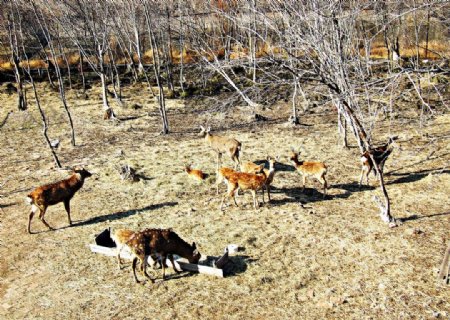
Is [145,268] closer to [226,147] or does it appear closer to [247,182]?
[247,182]

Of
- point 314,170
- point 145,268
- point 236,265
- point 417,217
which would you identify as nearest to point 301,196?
point 314,170

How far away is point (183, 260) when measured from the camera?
10.4 m

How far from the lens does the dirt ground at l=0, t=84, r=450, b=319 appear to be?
9078 millimetres

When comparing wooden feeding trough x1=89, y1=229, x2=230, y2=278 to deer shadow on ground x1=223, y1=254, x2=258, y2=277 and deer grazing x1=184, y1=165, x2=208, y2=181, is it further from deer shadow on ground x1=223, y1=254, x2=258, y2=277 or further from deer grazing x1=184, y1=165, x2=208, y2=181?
deer grazing x1=184, y1=165, x2=208, y2=181

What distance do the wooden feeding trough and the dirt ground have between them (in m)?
0.19

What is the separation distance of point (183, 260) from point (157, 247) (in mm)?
927

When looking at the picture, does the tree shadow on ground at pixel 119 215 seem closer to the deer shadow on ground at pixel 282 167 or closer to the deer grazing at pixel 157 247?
the deer grazing at pixel 157 247

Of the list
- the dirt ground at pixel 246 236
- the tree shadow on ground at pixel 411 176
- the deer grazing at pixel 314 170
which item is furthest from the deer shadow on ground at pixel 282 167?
the tree shadow on ground at pixel 411 176

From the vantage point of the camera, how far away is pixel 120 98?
Answer: 27.9 meters

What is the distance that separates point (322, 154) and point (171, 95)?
13720mm

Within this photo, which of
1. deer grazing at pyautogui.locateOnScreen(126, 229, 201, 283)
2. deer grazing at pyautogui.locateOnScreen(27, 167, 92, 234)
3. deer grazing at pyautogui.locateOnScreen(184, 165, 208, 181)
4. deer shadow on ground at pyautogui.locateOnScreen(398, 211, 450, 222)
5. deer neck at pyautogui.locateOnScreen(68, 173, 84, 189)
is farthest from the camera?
deer grazing at pyautogui.locateOnScreen(184, 165, 208, 181)

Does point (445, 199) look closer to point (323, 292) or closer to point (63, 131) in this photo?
point (323, 292)

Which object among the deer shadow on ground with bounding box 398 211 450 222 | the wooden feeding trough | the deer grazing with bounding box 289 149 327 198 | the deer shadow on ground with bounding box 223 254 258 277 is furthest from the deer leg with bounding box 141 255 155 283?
the deer shadow on ground with bounding box 398 211 450 222

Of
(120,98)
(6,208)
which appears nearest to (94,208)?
(6,208)
